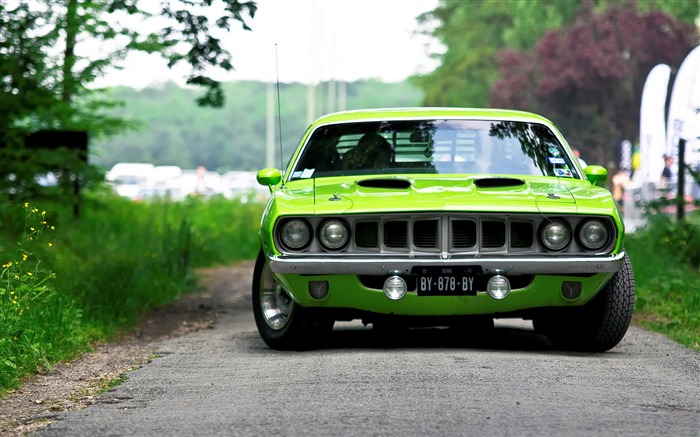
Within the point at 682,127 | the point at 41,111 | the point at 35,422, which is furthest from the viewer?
the point at 682,127

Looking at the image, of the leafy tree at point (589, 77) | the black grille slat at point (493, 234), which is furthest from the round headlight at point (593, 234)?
the leafy tree at point (589, 77)

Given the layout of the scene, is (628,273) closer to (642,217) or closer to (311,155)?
(311,155)

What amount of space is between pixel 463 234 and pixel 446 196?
260mm

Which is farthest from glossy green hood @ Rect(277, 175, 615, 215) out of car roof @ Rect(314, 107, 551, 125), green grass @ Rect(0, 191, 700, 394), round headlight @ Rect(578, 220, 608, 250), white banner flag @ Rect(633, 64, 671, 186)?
white banner flag @ Rect(633, 64, 671, 186)

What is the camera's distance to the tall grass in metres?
9.07

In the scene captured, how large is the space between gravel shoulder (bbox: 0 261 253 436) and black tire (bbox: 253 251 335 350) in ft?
2.76

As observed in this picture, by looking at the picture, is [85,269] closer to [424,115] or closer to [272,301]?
[272,301]

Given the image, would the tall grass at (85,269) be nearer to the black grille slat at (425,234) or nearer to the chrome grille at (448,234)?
the chrome grille at (448,234)

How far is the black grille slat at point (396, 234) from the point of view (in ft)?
28.1

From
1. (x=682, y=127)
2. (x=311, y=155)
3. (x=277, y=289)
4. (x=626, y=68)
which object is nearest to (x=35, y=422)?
(x=277, y=289)

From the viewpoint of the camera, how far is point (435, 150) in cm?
970

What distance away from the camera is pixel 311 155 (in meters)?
9.95

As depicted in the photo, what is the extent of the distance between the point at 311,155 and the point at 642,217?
8.72m

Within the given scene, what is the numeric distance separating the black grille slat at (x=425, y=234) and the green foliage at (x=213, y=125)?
116m
